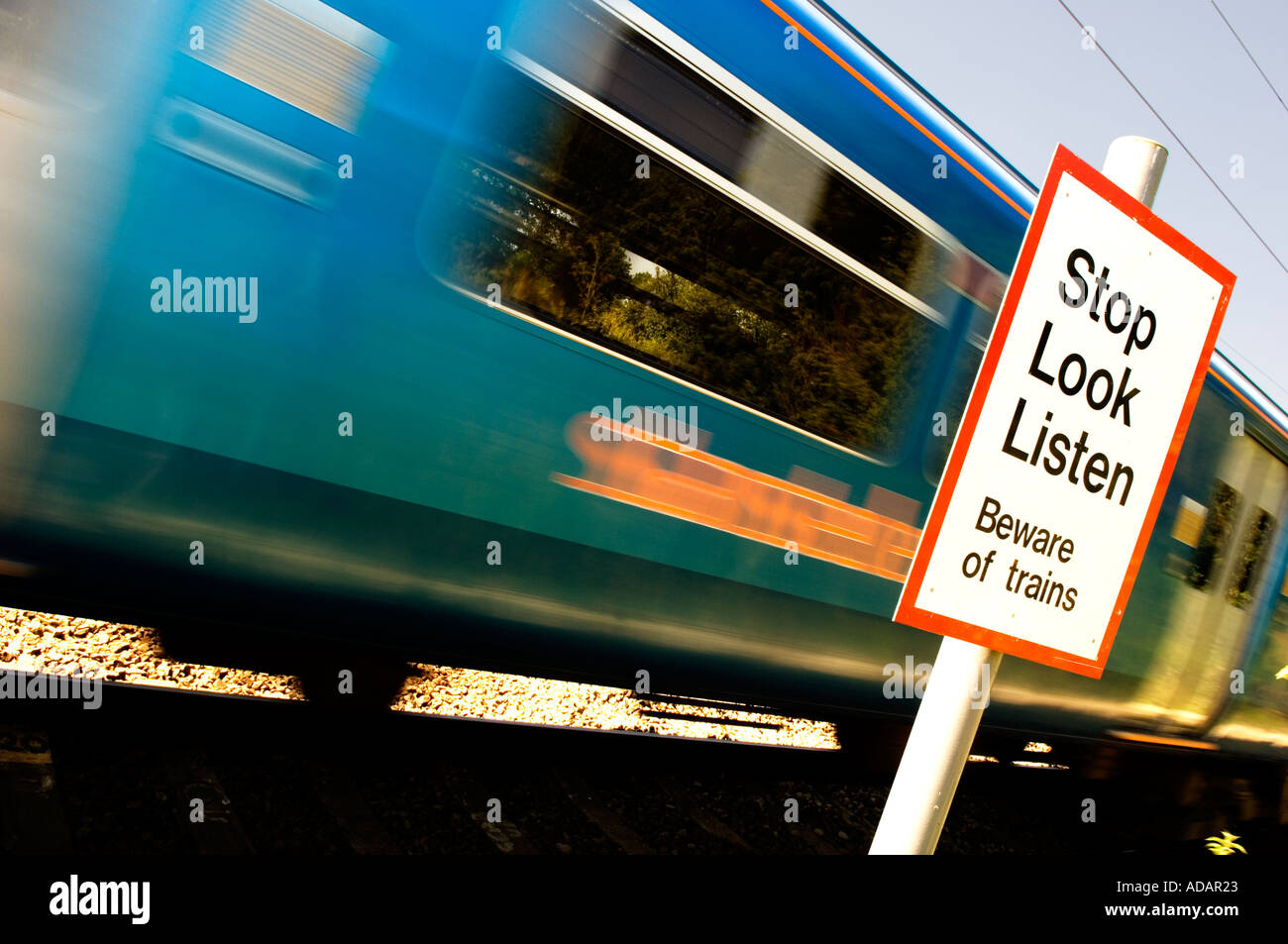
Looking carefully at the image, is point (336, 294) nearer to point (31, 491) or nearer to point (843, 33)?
point (31, 491)

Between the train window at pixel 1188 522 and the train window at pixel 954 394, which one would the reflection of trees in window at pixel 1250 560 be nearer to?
the train window at pixel 1188 522

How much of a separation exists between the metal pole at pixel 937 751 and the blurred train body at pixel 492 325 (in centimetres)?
181

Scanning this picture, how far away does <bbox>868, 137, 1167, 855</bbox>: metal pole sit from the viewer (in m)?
1.70

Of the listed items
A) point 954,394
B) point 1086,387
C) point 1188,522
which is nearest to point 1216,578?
point 1188,522

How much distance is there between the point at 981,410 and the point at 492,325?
6.30 feet

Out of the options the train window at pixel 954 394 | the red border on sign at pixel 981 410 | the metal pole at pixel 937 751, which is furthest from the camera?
the train window at pixel 954 394

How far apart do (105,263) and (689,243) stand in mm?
2013

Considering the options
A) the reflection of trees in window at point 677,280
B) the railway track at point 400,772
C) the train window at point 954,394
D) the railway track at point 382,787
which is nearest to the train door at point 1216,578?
the railway track at point 400,772

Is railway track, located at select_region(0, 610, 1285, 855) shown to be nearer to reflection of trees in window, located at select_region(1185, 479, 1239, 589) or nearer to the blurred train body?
the blurred train body

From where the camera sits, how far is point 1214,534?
22.1ft

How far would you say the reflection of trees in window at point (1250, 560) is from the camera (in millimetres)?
Result: 7133

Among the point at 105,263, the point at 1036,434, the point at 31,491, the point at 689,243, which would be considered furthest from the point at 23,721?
the point at 1036,434

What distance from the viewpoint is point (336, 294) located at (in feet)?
9.21

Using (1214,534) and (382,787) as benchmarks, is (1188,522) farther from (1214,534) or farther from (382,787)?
(382,787)
